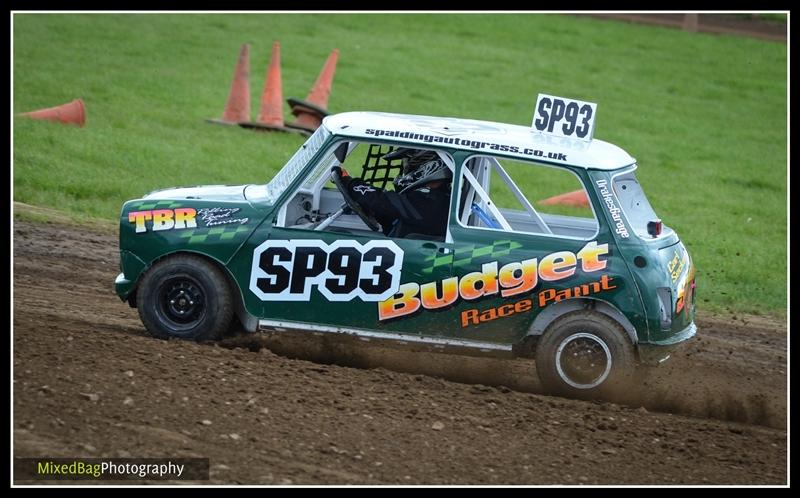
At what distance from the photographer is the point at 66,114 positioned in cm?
1680

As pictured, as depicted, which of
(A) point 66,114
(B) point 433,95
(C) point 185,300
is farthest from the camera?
(B) point 433,95

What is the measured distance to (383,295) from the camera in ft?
27.3

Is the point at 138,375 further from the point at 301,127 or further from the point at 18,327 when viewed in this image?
the point at 301,127

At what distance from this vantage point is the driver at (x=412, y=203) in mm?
8531

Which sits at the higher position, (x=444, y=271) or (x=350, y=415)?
(x=444, y=271)

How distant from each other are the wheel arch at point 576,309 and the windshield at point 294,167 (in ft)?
6.97

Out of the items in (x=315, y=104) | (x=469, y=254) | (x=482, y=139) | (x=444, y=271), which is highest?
(x=315, y=104)

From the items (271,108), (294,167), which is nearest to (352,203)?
(294,167)

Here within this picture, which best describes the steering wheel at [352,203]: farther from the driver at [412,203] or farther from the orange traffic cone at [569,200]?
the orange traffic cone at [569,200]

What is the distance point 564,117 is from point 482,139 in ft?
2.51

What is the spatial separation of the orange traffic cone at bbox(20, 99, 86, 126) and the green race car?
8.72 metres

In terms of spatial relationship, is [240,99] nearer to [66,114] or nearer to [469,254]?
[66,114]

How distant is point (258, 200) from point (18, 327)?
199 centimetres

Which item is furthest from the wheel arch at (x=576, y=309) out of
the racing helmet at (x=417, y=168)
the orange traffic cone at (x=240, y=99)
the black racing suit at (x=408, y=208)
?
the orange traffic cone at (x=240, y=99)
